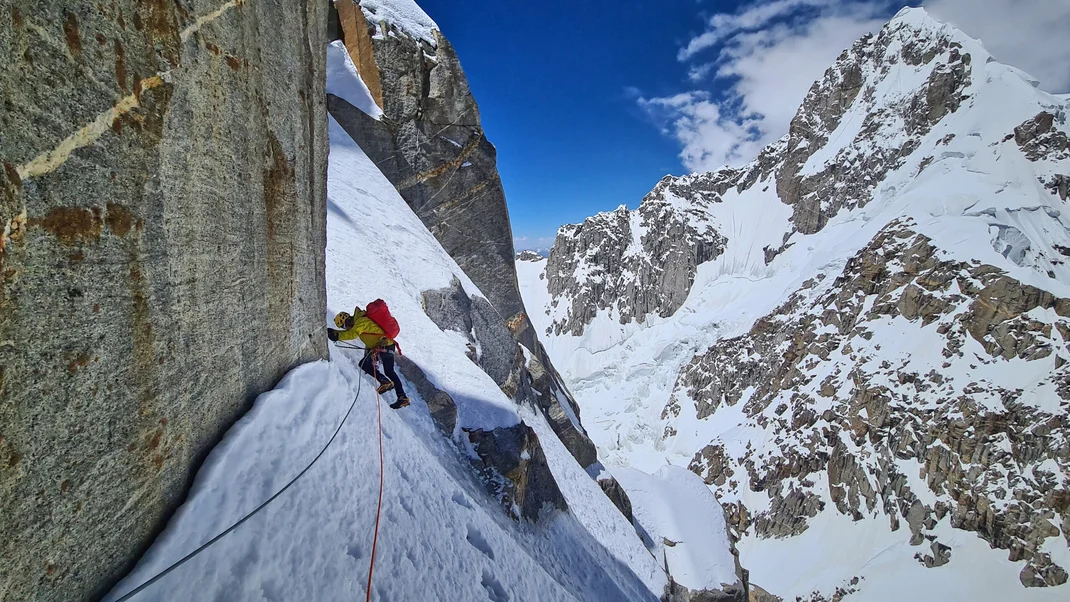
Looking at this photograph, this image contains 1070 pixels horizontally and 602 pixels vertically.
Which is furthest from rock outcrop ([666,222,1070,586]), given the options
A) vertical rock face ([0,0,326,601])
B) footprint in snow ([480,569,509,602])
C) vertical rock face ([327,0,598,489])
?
vertical rock face ([0,0,326,601])

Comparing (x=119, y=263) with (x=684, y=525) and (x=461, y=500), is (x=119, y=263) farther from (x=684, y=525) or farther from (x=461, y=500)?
(x=684, y=525)

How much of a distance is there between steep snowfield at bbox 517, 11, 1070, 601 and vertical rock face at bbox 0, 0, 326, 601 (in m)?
34.2

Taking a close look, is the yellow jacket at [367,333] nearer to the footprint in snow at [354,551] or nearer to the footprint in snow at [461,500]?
the footprint in snow at [461,500]

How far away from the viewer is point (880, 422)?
5841 cm

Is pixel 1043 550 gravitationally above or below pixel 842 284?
below

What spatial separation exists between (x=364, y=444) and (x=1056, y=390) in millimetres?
70921

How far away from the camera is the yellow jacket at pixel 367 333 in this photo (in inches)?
312

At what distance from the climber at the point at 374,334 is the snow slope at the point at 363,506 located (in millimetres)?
294

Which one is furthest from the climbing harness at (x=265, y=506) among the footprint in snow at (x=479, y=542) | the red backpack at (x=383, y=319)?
the footprint in snow at (x=479, y=542)

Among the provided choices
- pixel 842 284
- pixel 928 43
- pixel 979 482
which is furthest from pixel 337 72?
pixel 928 43

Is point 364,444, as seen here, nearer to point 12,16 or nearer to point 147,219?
point 147,219

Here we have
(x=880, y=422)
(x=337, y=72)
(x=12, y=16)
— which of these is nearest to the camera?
(x=12, y=16)

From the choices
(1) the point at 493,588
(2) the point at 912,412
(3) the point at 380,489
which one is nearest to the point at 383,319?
(3) the point at 380,489

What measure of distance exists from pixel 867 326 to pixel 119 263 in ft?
269
